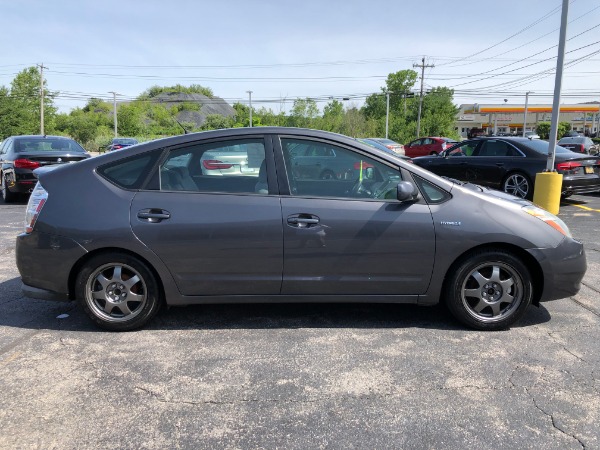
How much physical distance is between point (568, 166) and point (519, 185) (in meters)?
0.99

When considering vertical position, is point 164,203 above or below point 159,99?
below

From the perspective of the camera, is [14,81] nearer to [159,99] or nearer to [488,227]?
[159,99]

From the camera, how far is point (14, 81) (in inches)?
2598

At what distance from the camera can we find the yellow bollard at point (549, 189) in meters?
8.85

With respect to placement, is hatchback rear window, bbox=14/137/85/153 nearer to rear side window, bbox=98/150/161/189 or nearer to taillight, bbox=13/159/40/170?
taillight, bbox=13/159/40/170

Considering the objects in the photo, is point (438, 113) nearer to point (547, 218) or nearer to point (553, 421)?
point (547, 218)

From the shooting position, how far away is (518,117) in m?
93.8

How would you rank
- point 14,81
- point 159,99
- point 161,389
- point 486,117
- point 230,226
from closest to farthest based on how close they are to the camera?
1. point 161,389
2. point 230,226
3. point 14,81
4. point 486,117
5. point 159,99

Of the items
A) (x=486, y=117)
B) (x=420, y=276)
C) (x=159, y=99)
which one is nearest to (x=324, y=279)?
(x=420, y=276)

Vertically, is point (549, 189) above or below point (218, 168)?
below

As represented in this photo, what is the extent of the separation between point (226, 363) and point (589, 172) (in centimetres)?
978

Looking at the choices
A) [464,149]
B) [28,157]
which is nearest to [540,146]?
[464,149]

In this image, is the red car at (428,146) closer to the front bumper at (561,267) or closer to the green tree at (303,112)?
the front bumper at (561,267)

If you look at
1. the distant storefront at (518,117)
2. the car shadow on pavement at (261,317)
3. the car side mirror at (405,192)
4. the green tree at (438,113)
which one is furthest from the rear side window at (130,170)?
the distant storefront at (518,117)
